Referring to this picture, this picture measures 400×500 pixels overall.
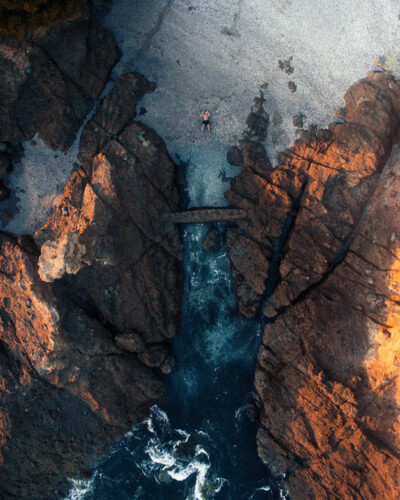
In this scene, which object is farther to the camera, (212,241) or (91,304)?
(212,241)

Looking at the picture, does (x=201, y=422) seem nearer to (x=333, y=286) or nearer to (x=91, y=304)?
(x=91, y=304)

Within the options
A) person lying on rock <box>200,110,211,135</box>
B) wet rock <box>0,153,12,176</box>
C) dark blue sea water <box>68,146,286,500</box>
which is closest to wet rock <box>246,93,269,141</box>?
person lying on rock <box>200,110,211,135</box>

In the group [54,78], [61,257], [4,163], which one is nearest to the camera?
[61,257]

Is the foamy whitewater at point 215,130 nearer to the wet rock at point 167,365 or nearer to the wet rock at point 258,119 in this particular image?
the wet rock at point 258,119

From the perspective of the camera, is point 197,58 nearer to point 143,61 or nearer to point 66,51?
point 143,61

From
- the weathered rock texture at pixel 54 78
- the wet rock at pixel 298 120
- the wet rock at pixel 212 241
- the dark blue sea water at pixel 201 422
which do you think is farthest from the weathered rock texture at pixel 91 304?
the wet rock at pixel 298 120

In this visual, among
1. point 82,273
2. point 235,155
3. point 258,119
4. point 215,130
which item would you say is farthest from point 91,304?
point 258,119
